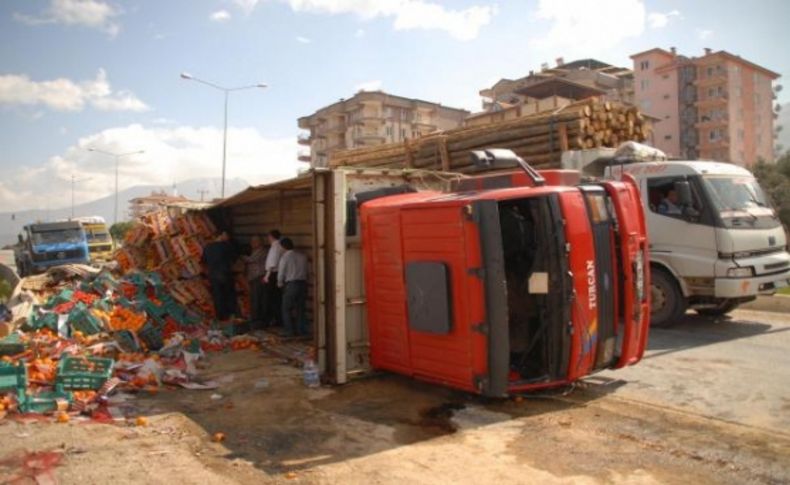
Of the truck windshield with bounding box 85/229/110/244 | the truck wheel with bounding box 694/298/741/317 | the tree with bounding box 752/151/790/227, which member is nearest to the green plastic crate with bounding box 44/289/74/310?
the truck wheel with bounding box 694/298/741/317

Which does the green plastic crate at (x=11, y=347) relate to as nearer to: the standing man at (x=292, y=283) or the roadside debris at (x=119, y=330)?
the roadside debris at (x=119, y=330)

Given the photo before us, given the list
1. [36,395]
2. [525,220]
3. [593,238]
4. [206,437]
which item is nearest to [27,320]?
[36,395]

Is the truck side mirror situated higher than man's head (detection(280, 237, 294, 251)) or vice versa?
the truck side mirror

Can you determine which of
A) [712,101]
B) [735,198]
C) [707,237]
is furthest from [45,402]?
[712,101]

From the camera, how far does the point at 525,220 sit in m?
6.10

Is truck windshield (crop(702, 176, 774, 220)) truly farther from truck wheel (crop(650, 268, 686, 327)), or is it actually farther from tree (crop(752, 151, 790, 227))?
tree (crop(752, 151, 790, 227))

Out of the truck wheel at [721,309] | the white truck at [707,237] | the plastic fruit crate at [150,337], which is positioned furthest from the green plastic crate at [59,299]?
the truck wheel at [721,309]

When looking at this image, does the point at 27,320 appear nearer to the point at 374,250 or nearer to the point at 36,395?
the point at 36,395

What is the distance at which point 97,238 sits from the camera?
2658cm

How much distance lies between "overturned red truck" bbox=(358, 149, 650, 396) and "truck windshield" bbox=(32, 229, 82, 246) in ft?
66.2

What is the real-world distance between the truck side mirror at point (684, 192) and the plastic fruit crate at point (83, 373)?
8.47m

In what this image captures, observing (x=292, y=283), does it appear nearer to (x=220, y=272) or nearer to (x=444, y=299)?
(x=220, y=272)

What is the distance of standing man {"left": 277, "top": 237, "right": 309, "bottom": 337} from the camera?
9445 millimetres

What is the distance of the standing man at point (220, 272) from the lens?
11164 millimetres
